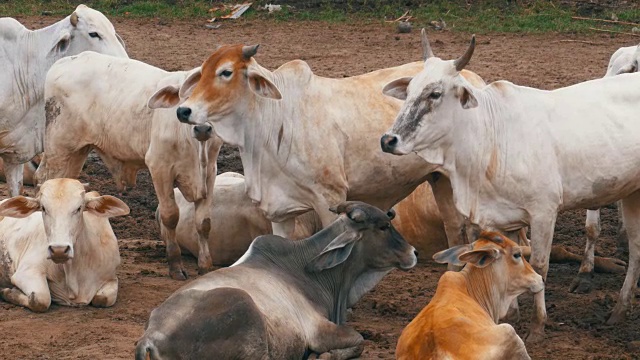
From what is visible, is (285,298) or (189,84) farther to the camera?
(189,84)

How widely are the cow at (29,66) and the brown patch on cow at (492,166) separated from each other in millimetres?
4761

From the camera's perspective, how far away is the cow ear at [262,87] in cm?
1023

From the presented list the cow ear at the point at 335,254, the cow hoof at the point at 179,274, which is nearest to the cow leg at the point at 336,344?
the cow ear at the point at 335,254

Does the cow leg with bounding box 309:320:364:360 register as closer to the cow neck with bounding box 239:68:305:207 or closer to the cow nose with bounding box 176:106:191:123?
the cow neck with bounding box 239:68:305:207

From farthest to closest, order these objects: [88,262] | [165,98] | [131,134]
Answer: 1. [131,134]
2. [165,98]
3. [88,262]

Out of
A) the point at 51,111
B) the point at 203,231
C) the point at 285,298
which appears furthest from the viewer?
the point at 51,111

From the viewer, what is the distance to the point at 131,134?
464 inches

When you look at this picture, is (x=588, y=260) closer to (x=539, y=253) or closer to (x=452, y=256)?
(x=539, y=253)

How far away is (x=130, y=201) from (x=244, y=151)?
3649mm

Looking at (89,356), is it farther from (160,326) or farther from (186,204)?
(186,204)

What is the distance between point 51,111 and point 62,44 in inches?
60.1

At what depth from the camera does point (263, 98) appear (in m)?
10.5

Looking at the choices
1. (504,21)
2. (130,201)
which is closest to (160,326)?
(130,201)

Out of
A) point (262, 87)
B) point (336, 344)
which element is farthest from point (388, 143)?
point (336, 344)
